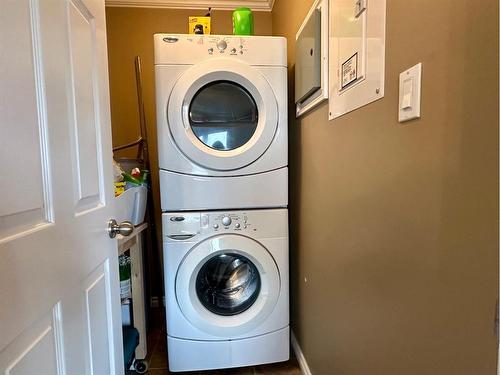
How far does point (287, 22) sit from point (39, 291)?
182 centimetres

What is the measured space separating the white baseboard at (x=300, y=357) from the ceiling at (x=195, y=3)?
7.38 feet

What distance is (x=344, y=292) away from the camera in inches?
43.9

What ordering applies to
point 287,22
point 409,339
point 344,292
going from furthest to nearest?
point 287,22 → point 344,292 → point 409,339

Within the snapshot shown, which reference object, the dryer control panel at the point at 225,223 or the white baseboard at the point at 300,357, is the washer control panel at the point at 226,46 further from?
the white baseboard at the point at 300,357

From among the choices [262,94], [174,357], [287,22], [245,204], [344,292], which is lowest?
[174,357]

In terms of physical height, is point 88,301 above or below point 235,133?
below

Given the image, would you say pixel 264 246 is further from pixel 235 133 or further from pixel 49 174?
pixel 49 174

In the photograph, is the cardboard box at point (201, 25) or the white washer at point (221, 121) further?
the cardboard box at point (201, 25)

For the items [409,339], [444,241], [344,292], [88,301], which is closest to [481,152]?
[444,241]

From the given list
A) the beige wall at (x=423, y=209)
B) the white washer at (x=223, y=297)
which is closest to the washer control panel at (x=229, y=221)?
the white washer at (x=223, y=297)

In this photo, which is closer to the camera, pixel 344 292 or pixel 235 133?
pixel 344 292

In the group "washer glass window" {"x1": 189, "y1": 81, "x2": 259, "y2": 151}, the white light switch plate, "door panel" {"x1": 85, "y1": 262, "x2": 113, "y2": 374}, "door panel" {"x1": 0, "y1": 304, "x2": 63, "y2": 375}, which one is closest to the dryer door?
"washer glass window" {"x1": 189, "y1": 81, "x2": 259, "y2": 151}

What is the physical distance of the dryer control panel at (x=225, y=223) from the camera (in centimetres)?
154

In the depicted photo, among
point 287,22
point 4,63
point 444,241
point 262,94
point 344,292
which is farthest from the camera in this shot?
point 287,22
